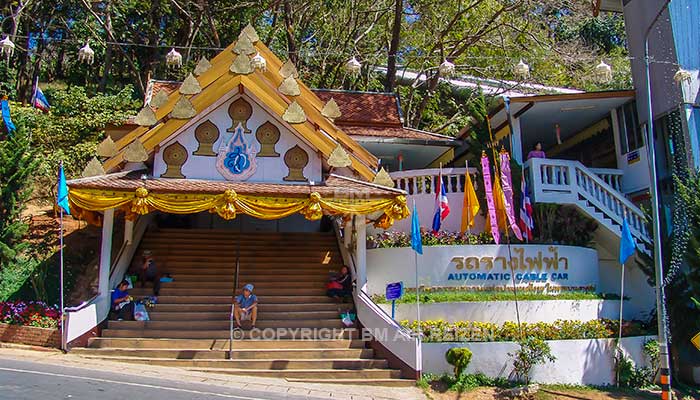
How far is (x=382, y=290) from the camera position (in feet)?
47.7

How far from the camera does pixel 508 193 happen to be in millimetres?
15023

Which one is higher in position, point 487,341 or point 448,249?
point 448,249

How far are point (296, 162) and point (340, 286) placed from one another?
3.24 meters

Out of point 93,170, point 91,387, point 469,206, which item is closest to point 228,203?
point 93,170

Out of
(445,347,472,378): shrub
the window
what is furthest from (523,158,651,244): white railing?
(445,347,472,378): shrub

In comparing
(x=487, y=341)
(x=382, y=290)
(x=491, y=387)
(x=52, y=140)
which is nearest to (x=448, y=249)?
(x=382, y=290)

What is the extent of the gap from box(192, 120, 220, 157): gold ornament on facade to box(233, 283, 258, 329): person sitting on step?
11.1 feet

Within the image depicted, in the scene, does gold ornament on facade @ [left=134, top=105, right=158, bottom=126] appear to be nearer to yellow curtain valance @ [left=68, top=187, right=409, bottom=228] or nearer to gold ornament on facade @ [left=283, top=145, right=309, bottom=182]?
yellow curtain valance @ [left=68, top=187, right=409, bottom=228]

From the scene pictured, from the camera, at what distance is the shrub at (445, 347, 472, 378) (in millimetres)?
11578

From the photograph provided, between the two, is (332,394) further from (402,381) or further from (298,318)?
(298,318)

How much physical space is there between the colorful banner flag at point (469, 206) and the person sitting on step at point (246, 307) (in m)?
5.89

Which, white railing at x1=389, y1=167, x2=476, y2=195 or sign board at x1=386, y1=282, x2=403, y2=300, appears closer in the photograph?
sign board at x1=386, y1=282, x2=403, y2=300

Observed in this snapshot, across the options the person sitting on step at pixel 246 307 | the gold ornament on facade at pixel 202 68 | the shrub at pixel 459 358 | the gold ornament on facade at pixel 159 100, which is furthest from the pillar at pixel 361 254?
the gold ornament on facade at pixel 202 68

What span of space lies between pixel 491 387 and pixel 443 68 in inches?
371
